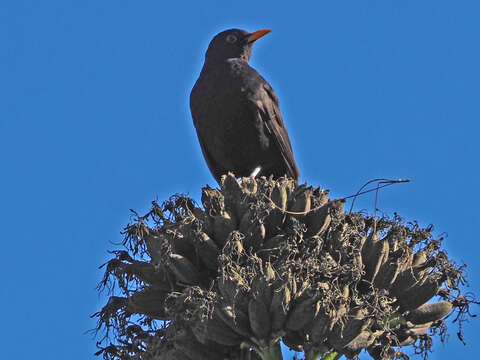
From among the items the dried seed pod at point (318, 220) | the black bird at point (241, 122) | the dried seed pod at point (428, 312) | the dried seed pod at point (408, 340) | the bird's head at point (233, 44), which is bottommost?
the dried seed pod at point (408, 340)

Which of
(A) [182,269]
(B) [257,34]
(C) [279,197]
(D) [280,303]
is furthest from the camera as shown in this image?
(B) [257,34]

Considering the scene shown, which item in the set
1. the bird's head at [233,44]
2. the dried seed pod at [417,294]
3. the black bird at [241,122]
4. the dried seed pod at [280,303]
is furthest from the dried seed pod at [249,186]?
the bird's head at [233,44]

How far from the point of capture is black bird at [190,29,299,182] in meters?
7.89

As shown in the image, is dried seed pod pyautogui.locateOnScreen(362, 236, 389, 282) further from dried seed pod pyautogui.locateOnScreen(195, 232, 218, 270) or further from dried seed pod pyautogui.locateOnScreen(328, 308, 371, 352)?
dried seed pod pyautogui.locateOnScreen(195, 232, 218, 270)

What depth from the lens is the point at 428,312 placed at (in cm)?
569

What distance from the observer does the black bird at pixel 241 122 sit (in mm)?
7895

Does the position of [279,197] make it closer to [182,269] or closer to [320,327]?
[182,269]

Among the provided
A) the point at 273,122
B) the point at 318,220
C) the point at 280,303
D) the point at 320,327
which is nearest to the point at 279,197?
the point at 318,220

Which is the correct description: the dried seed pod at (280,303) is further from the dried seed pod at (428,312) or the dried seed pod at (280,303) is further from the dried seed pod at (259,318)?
the dried seed pod at (428,312)

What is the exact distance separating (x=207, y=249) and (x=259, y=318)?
2.11 feet

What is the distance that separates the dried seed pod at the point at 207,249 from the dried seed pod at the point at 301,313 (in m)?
0.68

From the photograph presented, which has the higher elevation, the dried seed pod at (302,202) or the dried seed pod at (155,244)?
the dried seed pod at (302,202)

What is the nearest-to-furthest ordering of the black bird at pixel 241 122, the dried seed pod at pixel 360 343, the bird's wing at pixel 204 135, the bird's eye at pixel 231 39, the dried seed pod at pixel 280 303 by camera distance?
the dried seed pod at pixel 280 303, the dried seed pod at pixel 360 343, the black bird at pixel 241 122, the bird's wing at pixel 204 135, the bird's eye at pixel 231 39

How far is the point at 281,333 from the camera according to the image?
5207 mm
